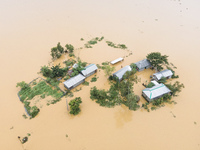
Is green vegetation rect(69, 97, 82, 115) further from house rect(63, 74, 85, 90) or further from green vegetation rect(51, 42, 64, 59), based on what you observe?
green vegetation rect(51, 42, 64, 59)

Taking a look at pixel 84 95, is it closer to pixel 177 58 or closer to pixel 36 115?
pixel 36 115

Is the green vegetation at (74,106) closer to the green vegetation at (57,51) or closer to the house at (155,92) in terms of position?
the house at (155,92)

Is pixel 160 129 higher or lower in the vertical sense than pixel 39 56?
lower

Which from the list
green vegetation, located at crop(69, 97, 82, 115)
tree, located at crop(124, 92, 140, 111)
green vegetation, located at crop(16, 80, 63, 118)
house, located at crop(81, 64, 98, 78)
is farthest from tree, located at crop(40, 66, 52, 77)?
tree, located at crop(124, 92, 140, 111)

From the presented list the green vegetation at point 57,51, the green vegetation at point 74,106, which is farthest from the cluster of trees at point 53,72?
the green vegetation at point 74,106

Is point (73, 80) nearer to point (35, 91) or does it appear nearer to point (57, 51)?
point (35, 91)

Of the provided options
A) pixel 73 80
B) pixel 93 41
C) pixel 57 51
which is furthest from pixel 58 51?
pixel 73 80
